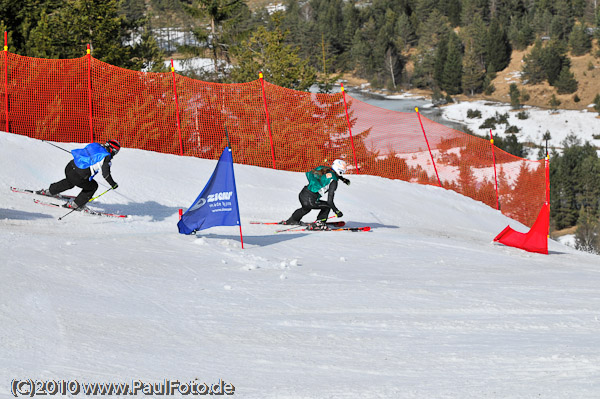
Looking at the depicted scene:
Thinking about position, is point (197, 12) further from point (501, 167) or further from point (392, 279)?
point (392, 279)

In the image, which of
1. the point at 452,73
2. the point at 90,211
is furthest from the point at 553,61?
the point at 90,211

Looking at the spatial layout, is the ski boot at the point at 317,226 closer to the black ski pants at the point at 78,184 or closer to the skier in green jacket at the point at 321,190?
the skier in green jacket at the point at 321,190

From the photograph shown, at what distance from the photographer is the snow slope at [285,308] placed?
211 inches

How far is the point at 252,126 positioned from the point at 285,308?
38.0ft

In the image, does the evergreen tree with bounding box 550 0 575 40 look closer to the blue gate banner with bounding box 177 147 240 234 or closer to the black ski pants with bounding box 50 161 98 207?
the black ski pants with bounding box 50 161 98 207

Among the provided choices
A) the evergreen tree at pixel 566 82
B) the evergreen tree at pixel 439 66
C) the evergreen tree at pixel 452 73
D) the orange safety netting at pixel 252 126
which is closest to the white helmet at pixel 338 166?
the orange safety netting at pixel 252 126

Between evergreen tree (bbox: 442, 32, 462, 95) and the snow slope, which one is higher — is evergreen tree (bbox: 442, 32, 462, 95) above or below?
above

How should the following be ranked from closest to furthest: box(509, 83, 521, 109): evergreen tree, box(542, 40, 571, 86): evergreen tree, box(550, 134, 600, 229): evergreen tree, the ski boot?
1. the ski boot
2. box(550, 134, 600, 229): evergreen tree
3. box(509, 83, 521, 109): evergreen tree
4. box(542, 40, 571, 86): evergreen tree

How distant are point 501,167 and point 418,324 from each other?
47.4 feet

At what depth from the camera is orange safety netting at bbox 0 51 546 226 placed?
16875 mm

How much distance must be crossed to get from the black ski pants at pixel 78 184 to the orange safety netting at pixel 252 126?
4.96 meters

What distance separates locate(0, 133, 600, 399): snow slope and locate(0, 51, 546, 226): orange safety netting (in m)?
3.23

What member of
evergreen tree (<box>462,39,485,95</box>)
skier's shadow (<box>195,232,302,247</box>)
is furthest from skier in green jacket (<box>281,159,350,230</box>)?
evergreen tree (<box>462,39,485,95</box>)

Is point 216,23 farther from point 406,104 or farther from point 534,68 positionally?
point 534,68
